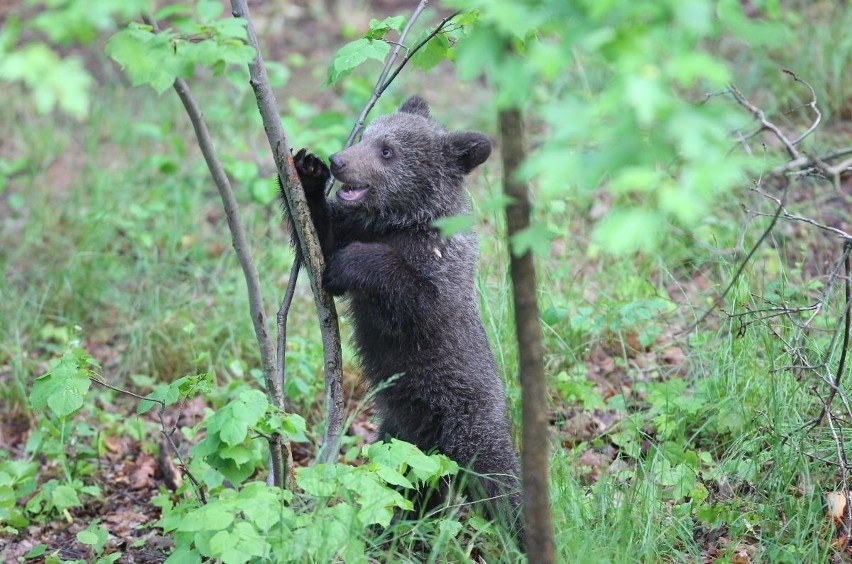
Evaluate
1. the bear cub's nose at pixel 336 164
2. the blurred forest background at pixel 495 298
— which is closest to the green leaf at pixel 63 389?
the blurred forest background at pixel 495 298

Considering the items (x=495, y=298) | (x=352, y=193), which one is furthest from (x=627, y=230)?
(x=495, y=298)

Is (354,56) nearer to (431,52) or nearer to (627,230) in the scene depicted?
(431,52)

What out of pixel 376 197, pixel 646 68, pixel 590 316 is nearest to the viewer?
pixel 646 68

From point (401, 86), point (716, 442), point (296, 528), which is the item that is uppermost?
point (401, 86)

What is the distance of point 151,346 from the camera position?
231 inches

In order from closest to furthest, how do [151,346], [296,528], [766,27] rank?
1. [766,27]
2. [296,528]
3. [151,346]

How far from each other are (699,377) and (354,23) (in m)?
7.23

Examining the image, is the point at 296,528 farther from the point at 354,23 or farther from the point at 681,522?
→ the point at 354,23

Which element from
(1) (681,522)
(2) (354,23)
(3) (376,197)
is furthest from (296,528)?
(2) (354,23)

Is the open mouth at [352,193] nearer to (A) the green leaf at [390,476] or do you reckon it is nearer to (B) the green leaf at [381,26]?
(B) the green leaf at [381,26]

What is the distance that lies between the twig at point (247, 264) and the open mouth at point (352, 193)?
23.7 inches

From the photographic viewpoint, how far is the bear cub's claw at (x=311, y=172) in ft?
13.4

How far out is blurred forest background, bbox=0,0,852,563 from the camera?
1946mm

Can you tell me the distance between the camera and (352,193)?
447cm
